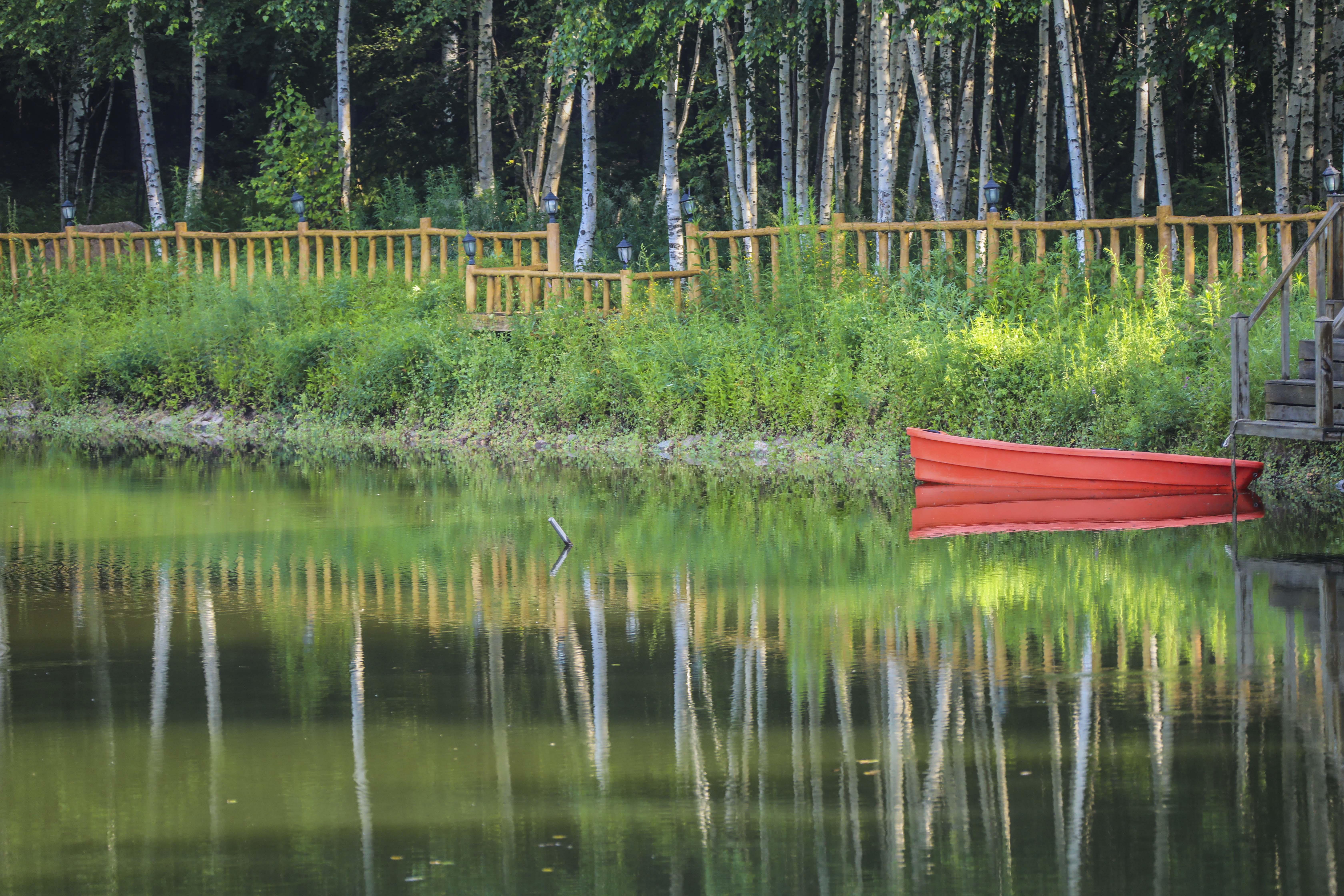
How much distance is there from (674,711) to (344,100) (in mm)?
25871

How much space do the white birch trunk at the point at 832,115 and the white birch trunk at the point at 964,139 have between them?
6.10 ft

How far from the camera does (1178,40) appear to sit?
25.7m

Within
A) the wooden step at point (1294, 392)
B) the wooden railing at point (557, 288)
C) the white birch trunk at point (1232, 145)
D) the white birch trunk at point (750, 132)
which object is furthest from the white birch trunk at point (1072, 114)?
the wooden step at point (1294, 392)

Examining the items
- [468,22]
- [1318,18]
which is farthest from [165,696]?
[468,22]

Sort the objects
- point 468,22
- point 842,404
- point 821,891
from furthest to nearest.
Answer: point 468,22
point 842,404
point 821,891

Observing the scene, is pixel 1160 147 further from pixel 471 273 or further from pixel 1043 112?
pixel 471 273

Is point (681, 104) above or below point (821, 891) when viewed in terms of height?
above

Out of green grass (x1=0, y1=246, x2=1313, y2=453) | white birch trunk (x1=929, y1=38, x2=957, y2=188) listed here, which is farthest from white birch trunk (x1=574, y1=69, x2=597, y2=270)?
white birch trunk (x1=929, y1=38, x2=957, y2=188)

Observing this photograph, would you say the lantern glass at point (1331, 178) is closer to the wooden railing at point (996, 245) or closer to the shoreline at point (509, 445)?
the wooden railing at point (996, 245)

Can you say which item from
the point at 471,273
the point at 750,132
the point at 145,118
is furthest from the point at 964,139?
the point at 145,118

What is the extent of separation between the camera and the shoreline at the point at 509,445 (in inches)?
613

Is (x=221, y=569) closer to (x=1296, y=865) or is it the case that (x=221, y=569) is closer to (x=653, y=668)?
(x=653, y=668)

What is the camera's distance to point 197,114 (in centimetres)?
3284

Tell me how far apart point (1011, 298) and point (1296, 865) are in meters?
13.9
